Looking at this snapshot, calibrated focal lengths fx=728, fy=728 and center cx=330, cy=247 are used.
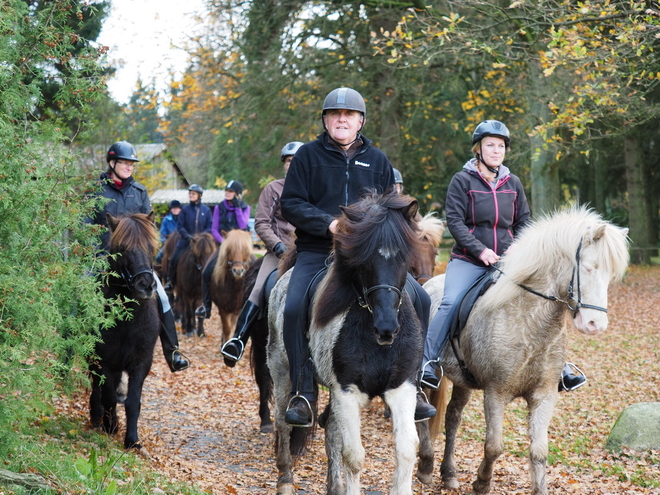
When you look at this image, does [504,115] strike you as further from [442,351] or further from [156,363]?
[442,351]

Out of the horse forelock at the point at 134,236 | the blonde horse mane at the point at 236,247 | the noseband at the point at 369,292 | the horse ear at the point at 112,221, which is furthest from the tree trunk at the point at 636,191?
the noseband at the point at 369,292

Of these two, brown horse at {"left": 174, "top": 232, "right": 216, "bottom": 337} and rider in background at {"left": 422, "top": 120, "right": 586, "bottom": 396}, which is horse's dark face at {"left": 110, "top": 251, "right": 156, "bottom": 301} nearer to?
rider in background at {"left": 422, "top": 120, "right": 586, "bottom": 396}

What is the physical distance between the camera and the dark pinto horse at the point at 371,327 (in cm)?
453

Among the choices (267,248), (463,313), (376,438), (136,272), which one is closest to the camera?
(463,313)

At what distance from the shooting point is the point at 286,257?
6.35 m

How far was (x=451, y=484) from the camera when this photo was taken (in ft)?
21.9

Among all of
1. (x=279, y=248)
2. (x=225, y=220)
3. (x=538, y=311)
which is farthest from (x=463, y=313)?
(x=225, y=220)

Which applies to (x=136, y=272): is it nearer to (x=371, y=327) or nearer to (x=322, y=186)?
(x=322, y=186)

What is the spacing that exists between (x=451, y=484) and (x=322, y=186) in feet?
10.1

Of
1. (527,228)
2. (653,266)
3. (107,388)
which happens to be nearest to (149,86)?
(107,388)

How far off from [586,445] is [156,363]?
26.7 ft

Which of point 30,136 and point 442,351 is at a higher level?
point 30,136

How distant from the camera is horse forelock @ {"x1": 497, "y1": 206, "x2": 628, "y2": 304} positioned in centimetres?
539

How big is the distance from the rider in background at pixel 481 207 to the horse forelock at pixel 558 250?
0.47 m
